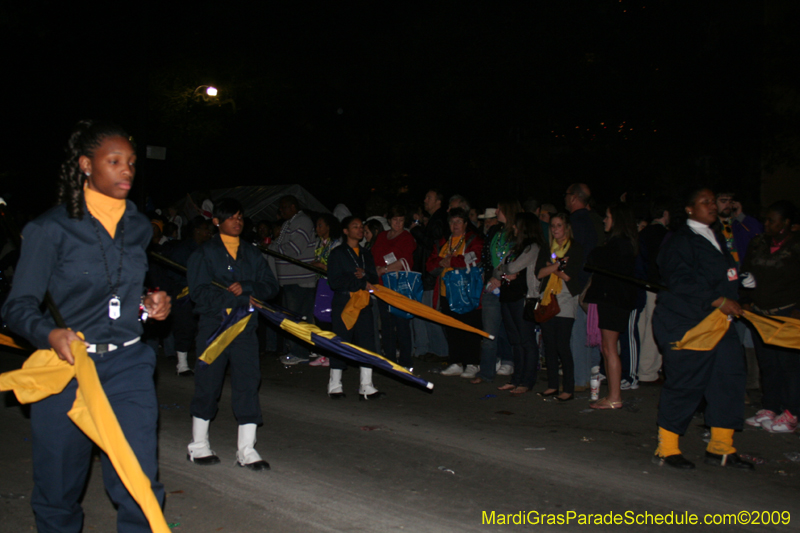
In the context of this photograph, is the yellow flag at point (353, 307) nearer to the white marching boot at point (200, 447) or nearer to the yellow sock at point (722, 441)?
the white marching boot at point (200, 447)

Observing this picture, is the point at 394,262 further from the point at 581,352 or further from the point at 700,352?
the point at 700,352

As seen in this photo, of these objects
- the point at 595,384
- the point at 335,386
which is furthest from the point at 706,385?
the point at 335,386

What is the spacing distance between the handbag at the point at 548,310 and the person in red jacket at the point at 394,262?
6.86 feet

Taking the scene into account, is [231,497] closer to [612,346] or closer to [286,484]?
[286,484]

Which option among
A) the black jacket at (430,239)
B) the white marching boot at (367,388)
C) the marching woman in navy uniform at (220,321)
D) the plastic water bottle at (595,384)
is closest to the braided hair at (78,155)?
the marching woman in navy uniform at (220,321)

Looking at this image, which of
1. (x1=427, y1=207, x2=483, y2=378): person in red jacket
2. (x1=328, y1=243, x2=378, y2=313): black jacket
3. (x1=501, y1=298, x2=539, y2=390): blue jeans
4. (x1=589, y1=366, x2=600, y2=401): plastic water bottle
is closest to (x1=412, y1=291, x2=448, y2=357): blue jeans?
(x1=427, y1=207, x2=483, y2=378): person in red jacket

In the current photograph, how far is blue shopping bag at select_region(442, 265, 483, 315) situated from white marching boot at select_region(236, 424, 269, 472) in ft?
13.5

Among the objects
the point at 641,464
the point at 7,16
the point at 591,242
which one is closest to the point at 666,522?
the point at 641,464

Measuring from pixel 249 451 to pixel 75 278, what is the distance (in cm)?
273

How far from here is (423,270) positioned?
32.3ft

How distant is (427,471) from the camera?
5434 millimetres

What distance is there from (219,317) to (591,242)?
4.64 meters

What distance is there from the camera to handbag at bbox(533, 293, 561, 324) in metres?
7.76

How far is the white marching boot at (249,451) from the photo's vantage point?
542 cm
